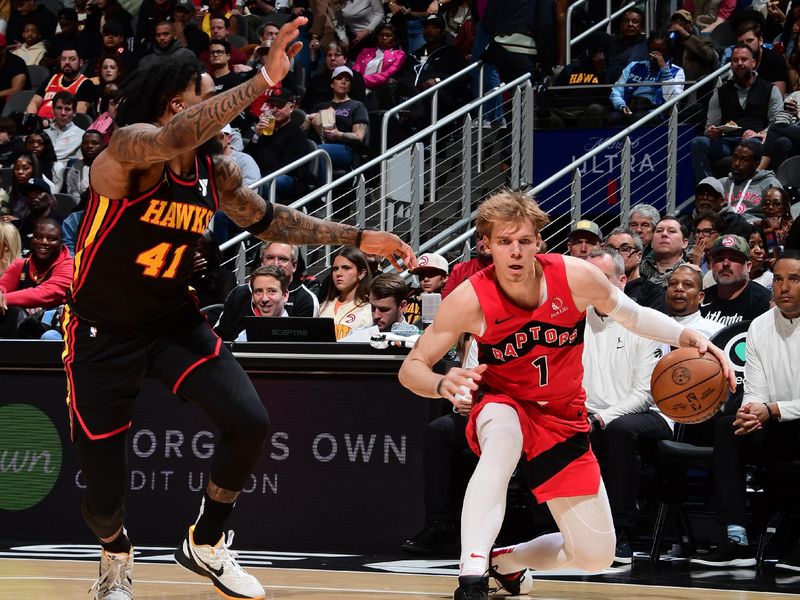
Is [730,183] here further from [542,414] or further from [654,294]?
[542,414]

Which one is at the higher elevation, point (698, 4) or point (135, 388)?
point (698, 4)

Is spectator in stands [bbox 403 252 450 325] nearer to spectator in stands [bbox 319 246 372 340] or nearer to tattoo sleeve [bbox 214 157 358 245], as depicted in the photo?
spectator in stands [bbox 319 246 372 340]

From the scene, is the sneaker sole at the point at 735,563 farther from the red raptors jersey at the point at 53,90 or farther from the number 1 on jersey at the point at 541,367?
the red raptors jersey at the point at 53,90

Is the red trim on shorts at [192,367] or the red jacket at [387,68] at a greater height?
the red jacket at [387,68]

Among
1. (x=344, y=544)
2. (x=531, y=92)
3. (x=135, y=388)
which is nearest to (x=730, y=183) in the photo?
(x=531, y=92)

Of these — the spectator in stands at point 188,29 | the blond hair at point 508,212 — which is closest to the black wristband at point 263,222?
the blond hair at point 508,212

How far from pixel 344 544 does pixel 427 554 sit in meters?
0.62

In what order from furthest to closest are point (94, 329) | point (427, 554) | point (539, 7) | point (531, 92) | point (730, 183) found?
1. point (539, 7)
2. point (531, 92)
3. point (730, 183)
4. point (427, 554)
5. point (94, 329)

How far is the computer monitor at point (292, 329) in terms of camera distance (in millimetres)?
7844

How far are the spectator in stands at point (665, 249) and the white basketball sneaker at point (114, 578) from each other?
538 centimetres

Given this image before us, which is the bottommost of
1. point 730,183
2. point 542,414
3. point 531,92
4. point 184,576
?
point 184,576

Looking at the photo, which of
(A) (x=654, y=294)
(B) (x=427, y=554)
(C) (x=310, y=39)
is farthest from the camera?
(C) (x=310, y=39)

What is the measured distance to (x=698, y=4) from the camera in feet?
49.6

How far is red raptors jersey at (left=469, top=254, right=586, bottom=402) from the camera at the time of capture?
5.18m
